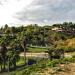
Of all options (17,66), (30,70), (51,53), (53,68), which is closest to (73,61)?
(53,68)

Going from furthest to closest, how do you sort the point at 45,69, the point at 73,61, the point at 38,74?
the point at 73,61
the point at 45,69
the point at 38,74

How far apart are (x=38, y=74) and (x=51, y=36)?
88.7m

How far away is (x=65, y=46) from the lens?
87938 millimetres

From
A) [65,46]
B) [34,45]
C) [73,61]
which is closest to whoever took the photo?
[73,61]

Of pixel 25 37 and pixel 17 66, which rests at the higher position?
pixel 25 37

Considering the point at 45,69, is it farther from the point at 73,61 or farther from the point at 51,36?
the point at 51,36

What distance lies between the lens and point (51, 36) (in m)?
104

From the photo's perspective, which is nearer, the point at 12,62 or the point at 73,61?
the point at 73,61

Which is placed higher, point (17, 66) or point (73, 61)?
point (73, 61)

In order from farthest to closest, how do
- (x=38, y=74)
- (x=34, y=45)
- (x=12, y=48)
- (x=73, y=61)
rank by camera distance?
(x=34, y=45) < (x=12, y=48) < (x=73, y=61) < (x=38, y=74)

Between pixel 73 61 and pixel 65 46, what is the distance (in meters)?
66.9

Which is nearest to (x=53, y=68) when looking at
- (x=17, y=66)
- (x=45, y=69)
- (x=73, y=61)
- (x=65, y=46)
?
(x=45, y=69)

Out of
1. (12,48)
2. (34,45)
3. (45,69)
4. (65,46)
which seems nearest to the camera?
(45,69)

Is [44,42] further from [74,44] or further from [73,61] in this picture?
[73,61]
